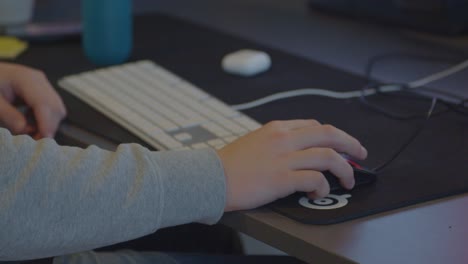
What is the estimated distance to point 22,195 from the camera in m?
0.77

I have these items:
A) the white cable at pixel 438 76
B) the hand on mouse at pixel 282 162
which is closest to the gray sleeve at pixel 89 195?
the hand on mouse at pixel 282 162

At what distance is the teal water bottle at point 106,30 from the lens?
51.3 inches

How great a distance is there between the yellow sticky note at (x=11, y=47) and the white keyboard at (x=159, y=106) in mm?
200

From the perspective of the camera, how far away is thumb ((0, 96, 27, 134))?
3.46 feet

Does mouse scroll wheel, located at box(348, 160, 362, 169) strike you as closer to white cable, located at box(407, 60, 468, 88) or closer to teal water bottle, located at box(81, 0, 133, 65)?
white cable, located at box(407, 60, 468, 88)

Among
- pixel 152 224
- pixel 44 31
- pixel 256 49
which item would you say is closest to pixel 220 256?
pixel 152 224

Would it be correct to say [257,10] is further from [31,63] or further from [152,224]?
[152,224]

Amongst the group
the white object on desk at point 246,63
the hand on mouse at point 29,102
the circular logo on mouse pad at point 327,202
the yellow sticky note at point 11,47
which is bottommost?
the yellow sticky note at point 11,47

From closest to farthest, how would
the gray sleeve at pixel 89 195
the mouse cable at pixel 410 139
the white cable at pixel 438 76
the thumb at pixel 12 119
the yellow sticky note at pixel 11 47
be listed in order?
the gray sleeve at pixel 89 195
the mouse cable at pixel 410 139
the thumb at pixel 12 119
the white cable at pixel 438 76
the yellow sticky note at pixel 11 47

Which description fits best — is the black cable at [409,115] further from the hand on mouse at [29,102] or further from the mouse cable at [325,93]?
the hand on mouse at [29,102]

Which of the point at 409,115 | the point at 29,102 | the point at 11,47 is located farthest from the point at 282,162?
the point at 11,47

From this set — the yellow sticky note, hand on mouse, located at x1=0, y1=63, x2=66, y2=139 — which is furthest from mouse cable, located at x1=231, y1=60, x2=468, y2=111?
the yellow sticky note

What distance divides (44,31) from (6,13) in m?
0.10

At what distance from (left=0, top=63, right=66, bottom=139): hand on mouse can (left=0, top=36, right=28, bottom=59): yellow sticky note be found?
205 millimetres
